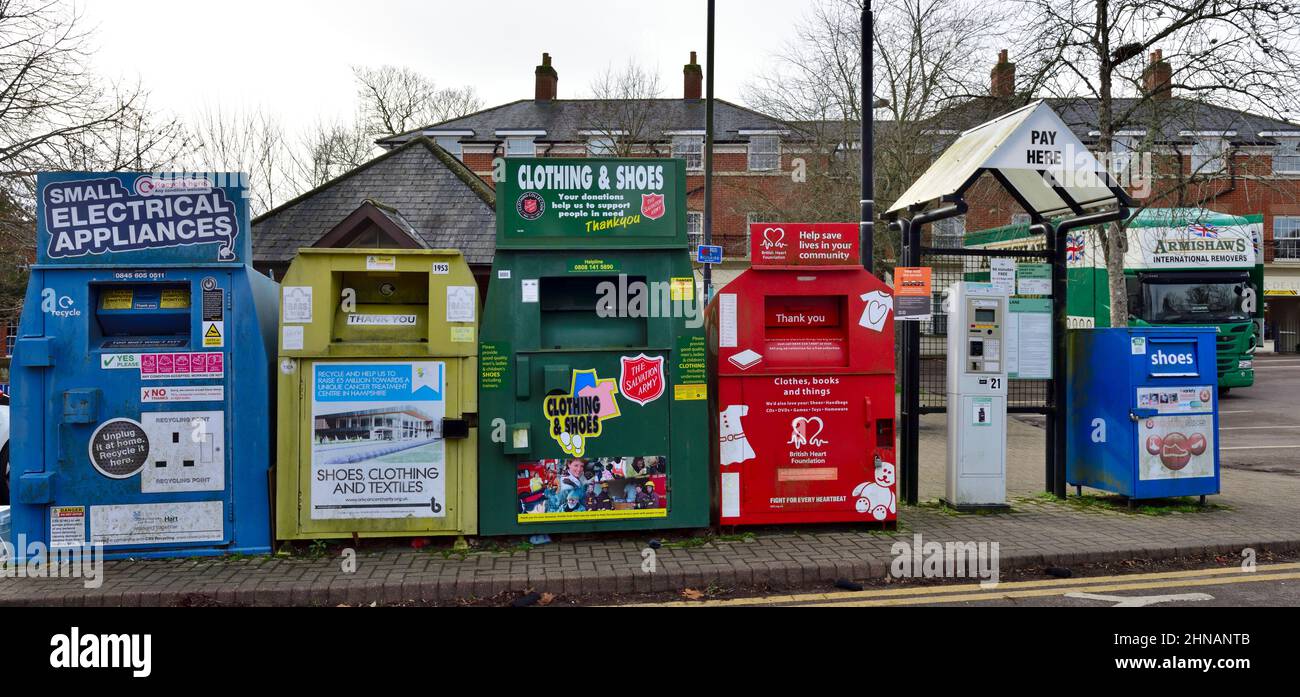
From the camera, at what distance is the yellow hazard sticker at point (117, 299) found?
217 inches

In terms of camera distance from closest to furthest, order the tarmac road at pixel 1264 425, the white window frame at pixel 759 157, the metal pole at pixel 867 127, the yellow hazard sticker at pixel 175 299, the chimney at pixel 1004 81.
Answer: the yellow hazard sticker at pixel 175 299 → the metal pole at pixel 867 127 → the tarmac road at pixel 1264 425 → the chimney at pixel 1004 81 → the white window frame at pixel 759 157

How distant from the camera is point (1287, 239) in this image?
36562 mm

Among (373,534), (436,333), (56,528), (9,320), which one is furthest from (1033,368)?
(9,320)

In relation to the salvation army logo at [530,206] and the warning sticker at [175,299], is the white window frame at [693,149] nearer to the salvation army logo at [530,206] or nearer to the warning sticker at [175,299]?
the salvation army logo at [530,206]

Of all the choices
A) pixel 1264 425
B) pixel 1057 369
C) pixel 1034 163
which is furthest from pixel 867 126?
pixel 1264 425

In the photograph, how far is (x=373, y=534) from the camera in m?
5.62

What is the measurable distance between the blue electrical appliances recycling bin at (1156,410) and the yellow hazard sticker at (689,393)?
3.72m

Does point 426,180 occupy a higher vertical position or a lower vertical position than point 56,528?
higher

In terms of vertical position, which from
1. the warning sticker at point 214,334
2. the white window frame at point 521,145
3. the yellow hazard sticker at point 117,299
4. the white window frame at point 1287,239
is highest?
the white window frame at point 521,145

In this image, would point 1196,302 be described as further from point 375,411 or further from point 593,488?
point 375,411

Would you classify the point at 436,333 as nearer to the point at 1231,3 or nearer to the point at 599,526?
the point at 599,526

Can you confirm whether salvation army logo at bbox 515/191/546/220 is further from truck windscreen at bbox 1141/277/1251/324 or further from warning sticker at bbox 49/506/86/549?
truck windscreen at bbox 1141/277/1251/324

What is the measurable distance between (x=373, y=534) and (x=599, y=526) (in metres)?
1.54

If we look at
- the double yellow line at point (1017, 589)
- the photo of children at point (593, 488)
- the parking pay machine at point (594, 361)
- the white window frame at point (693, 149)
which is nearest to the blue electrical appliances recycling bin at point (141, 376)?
the parking pay machine at point (594, 361)
